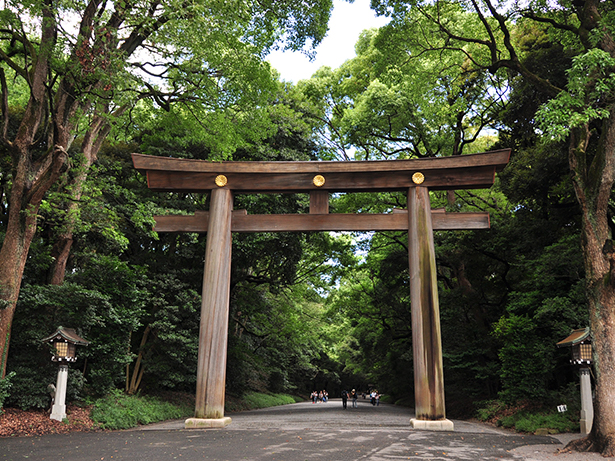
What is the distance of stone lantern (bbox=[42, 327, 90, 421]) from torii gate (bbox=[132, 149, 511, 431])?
11.2ft

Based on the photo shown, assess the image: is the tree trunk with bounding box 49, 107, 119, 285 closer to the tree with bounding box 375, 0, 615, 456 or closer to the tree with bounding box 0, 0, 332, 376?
the tree with bounding box 0, 0, 332, 376

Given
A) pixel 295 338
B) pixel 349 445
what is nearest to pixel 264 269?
pixel 295 338

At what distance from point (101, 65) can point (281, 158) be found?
9.15 metres

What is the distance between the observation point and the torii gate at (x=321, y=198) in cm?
905

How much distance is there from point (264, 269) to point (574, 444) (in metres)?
13.6

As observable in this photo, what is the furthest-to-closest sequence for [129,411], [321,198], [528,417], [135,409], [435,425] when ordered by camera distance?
[135,409], [129,411], [528,417], [321,198], [435,425]

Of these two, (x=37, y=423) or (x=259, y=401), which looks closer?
(x=37, y=423)

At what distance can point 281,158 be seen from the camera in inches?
679

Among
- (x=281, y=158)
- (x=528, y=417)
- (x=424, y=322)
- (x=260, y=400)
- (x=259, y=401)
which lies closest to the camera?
(x=424, y=322)

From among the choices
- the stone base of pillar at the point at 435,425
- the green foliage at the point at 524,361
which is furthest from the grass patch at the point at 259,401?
the stone base of pillar at the point at 435,425

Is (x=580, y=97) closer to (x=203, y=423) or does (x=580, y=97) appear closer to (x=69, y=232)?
(x=203, y=423)

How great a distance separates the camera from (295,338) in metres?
24.2

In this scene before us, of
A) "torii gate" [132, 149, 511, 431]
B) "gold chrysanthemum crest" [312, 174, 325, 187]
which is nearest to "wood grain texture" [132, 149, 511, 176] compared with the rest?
"torii gate" [132, 149, 511, 431]

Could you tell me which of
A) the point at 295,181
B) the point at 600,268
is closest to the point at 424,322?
the point at 600,268
